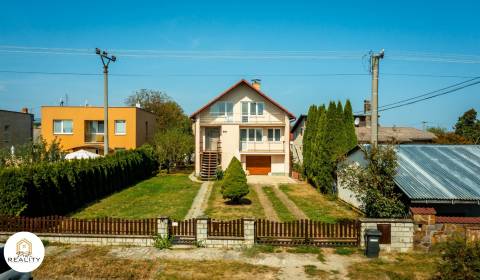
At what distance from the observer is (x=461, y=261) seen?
28.1ft

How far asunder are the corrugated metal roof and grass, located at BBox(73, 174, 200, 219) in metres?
11.5

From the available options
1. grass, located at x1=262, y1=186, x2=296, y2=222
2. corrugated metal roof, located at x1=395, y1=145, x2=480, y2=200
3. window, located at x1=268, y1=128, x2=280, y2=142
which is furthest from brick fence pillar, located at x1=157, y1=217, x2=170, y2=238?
window, located at x1=268, y1=128, x2=280, y2=142

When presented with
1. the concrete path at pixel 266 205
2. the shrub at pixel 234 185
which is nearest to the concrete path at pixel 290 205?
the concrete path at pixel 266 205

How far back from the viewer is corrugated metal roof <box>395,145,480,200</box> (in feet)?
46.2

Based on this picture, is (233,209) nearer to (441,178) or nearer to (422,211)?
(422,211)

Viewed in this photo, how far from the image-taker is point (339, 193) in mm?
23516

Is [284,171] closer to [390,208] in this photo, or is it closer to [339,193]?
[339,193]

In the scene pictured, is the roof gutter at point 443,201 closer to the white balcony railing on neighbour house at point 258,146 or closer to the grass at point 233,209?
the grass at point 233,209

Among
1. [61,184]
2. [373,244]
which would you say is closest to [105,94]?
[61,184]

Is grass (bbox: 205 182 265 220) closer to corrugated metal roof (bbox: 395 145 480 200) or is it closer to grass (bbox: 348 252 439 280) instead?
grass (bbox: 348 252 439 280)

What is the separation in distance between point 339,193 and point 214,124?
1546 centimetres

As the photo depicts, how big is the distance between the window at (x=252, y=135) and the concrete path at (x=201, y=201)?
741 cm

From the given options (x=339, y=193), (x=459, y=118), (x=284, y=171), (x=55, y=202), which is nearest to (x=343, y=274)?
(x=339, y=193)

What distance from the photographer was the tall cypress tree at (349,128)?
25.0m
